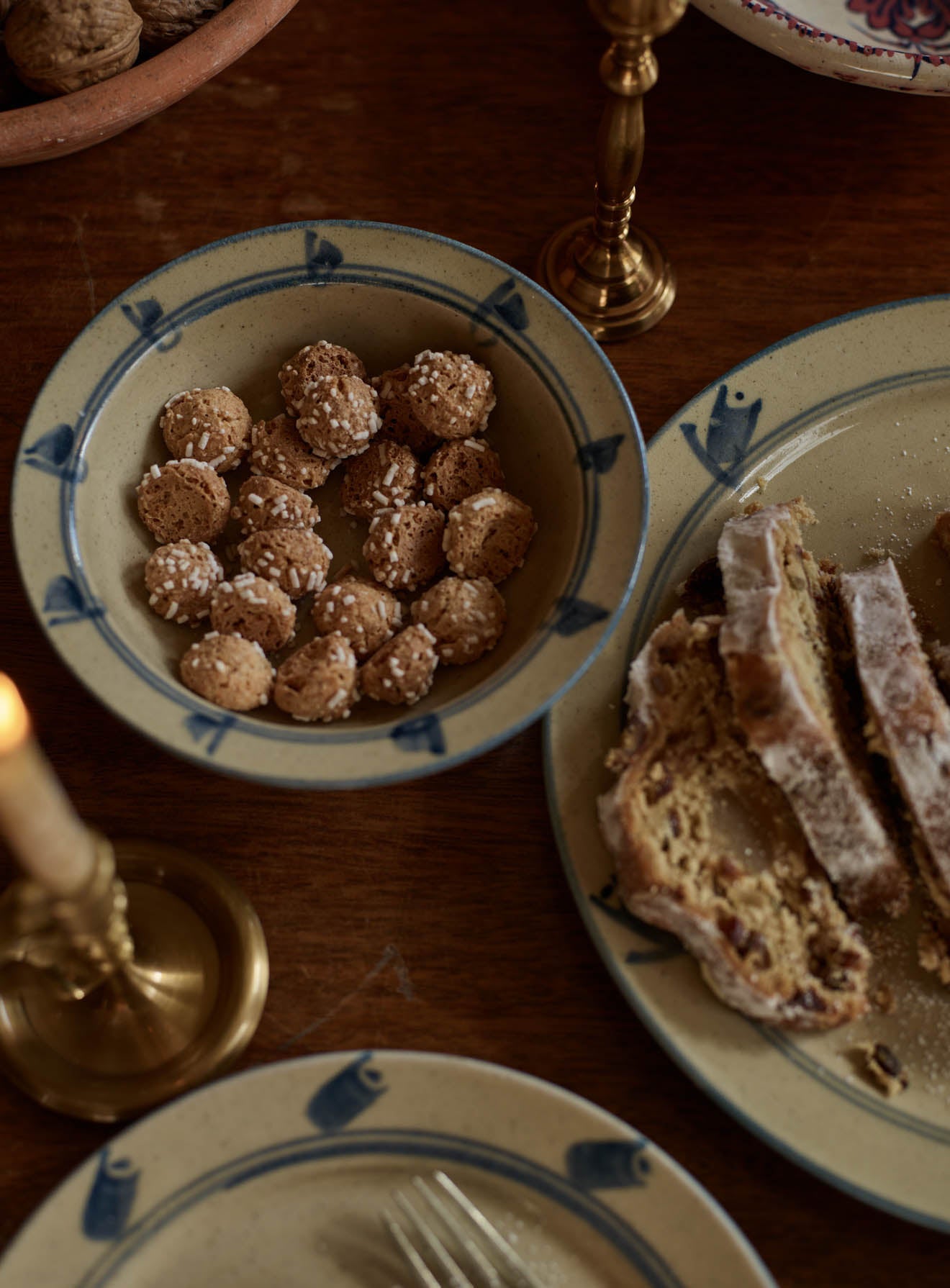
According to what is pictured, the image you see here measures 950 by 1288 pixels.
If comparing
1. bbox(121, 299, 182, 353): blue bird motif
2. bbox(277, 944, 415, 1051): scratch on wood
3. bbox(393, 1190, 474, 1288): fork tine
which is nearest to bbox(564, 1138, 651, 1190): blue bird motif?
bbox(393, 1190, 474, 1288): fork tine

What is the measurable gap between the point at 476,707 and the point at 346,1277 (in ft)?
1.68

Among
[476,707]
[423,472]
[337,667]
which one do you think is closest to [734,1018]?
[476,707]

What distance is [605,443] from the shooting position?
3.85 ft

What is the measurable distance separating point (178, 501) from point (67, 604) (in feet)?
0.66

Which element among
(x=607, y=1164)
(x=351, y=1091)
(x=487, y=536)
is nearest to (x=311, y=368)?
(x=487, y=536)

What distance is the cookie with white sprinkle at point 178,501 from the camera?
1.24 meters

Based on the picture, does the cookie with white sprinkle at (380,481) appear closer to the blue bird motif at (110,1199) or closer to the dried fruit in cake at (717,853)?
the dried fruit in cake at (717,853)

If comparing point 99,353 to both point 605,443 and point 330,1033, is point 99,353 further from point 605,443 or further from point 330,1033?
point 330,1033

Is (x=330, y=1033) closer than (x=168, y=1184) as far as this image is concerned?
No

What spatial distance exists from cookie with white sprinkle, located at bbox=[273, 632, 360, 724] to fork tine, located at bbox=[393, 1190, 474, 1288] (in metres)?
0.45

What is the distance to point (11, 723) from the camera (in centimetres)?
76

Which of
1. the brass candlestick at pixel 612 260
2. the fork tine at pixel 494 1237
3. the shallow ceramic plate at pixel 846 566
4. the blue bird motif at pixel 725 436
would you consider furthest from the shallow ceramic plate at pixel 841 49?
the fork tine at pixel 494 1237

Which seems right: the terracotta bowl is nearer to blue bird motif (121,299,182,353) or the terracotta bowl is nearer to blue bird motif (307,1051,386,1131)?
blue bird motif (121,299,182,353)

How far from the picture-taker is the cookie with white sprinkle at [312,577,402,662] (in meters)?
1.19
